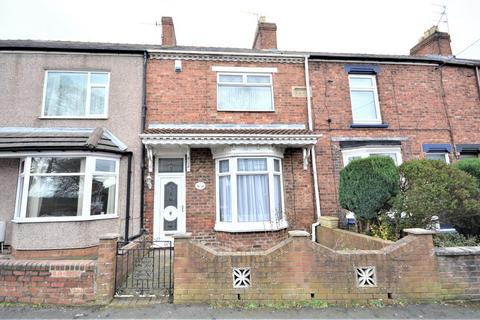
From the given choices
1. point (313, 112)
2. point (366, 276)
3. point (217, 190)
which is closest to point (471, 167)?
point (313, 112)

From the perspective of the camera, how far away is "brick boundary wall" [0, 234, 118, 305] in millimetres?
4434

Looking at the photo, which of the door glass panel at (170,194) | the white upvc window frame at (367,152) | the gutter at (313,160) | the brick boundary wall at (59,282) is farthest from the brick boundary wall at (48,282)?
the white upvc window frame at (367,152)

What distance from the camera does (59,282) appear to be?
4.46 metres

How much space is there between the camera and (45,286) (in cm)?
447

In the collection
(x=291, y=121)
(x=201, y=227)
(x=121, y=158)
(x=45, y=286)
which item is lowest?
(x=45, y=286)

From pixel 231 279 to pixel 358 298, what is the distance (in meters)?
2.19

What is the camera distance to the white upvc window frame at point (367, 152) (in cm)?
869

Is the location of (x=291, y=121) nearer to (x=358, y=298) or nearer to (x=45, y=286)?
(x=358, y=298)

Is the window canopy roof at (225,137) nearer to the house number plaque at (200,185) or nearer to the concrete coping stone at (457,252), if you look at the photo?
the house number plaque at (200,185)

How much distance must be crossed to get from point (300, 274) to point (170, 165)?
5.29 metres

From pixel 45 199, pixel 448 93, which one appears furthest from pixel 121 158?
pixel 448 93

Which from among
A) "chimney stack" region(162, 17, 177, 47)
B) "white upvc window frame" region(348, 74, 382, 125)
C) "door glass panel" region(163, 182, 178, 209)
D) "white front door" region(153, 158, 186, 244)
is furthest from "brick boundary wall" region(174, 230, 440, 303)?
"chimney stack" region(162, 17, 177, 47)

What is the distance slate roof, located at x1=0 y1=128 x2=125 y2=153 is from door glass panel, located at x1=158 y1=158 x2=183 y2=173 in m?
1.20

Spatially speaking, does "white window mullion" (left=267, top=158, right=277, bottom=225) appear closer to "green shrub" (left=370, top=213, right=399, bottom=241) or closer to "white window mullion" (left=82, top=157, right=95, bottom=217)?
"green shrub" (left=370, top=213, right=399, bottom=241)
